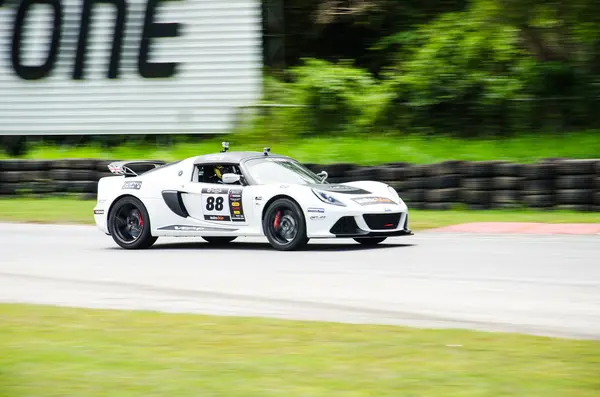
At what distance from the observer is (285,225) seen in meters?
12.2

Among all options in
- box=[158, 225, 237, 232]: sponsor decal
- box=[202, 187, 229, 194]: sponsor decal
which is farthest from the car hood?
box=[158, 225, 237, 232]: sponsor decal

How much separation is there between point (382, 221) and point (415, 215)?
16.4 feet

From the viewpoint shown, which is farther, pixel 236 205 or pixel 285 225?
pixel 236 205

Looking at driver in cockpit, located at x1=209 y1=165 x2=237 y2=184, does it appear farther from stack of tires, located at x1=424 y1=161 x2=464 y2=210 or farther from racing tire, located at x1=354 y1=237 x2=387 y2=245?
stack of tires, located at x1=424 y1=161 x2=464 y2=210

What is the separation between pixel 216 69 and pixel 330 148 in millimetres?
5398

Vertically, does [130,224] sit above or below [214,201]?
below

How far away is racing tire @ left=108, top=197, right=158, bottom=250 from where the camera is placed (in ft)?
43.4

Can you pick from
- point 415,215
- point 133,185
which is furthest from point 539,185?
point 133,185

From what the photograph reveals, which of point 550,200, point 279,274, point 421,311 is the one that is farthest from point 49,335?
point 550,200

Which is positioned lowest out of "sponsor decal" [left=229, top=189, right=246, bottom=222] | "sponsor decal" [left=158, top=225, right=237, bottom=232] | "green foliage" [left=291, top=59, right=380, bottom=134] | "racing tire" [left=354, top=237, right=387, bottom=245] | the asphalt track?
"racing tire" [left=354, top=237, right=387, bottom=245]

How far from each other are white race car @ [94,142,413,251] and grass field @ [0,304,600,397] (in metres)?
4.72

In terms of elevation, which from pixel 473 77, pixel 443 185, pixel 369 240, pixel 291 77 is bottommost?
pixel 369 240

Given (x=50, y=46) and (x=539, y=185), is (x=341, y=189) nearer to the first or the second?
(x=539, y=185)

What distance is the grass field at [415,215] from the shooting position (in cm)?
1579
